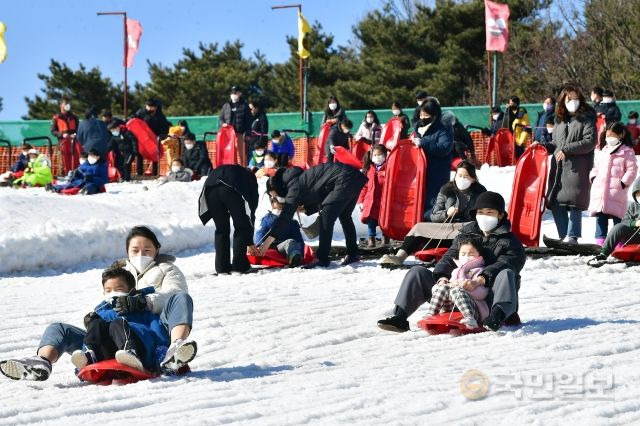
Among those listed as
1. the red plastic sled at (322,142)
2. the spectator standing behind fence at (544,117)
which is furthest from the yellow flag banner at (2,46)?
the spectator standing behind fence at (544,117)

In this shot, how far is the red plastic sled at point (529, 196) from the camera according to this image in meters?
13.4

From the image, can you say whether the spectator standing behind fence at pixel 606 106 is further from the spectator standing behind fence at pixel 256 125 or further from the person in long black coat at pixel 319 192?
the person in long black coat at pixel 319 192

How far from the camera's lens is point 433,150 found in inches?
561

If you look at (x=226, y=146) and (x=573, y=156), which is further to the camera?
(x=226, y=146)

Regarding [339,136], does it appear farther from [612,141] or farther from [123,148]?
[612,141]

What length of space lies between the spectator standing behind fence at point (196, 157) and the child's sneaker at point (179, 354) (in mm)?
15636

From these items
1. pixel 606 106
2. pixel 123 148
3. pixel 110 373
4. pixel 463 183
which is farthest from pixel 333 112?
pixel 110 373

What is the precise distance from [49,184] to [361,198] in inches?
315

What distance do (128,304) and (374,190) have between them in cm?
782

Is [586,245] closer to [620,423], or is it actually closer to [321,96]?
[620,423]

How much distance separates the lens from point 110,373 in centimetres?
728

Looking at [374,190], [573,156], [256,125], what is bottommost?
[374,190]

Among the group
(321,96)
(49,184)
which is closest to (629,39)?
(321,96)

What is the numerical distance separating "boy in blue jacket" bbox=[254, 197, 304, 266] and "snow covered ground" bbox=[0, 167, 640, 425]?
0.29m
